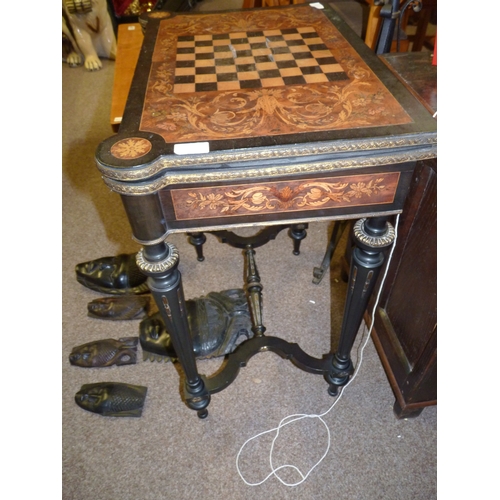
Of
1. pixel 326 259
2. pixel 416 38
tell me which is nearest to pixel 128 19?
pixel 416 38

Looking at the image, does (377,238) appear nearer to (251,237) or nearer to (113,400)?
(251,237)

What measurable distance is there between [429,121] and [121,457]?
112 centimetres

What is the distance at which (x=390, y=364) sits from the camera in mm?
1213

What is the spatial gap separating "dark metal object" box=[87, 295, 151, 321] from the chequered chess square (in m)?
0.88

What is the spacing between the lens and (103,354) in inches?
52.2

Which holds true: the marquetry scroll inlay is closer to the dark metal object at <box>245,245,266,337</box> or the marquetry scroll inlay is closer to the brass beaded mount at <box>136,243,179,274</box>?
the brass beaded mount at <box>136,243,179,274</box>

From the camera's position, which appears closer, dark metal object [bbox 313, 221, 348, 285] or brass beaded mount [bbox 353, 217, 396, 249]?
brass beaded mount [bbox 353, 217, 396, 249]

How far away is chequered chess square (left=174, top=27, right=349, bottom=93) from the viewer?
849 mm

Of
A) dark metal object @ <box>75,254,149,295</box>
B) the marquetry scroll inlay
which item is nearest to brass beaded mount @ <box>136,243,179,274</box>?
the marquetry scroll inlay

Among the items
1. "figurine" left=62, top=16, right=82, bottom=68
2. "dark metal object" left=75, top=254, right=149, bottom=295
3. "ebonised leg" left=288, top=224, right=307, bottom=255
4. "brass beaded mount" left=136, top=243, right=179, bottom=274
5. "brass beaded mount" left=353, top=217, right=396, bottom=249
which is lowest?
"dark metal object" left=75, top=254, right=149, bottom=295

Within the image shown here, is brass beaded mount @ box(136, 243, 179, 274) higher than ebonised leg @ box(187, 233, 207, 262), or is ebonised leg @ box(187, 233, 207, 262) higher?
brass beaded mount @ box(136, 243, 179, 274)

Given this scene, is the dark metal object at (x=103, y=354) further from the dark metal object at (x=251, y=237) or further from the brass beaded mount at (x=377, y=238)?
the brass beaded mount at (x=377, y=238)

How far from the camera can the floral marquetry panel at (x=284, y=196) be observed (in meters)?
0.71

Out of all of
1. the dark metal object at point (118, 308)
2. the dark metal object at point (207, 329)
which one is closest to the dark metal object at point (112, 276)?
the dark metal object at point (118, 308)
